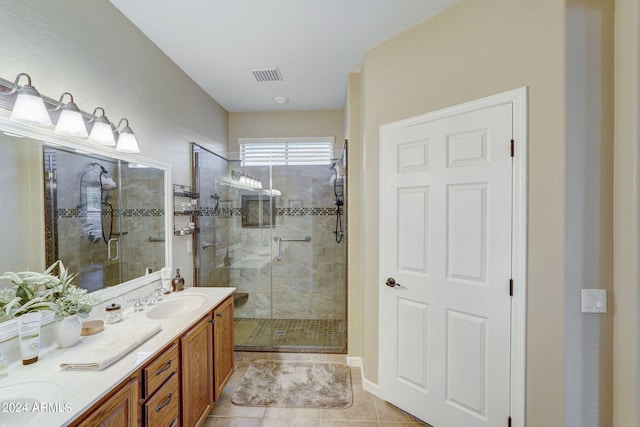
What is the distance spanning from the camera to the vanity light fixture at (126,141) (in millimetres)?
1776

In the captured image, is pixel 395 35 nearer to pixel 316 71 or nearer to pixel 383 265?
pixel 316 71

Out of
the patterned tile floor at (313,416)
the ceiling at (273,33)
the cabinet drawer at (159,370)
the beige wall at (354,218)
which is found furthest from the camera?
the beige wall at (354,218)

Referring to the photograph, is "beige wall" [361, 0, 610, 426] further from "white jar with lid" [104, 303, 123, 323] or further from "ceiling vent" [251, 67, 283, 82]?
"white jar with lid" [104, 303, 123, 323]

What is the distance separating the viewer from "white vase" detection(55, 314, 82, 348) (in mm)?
1287

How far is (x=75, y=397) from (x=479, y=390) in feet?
6.78

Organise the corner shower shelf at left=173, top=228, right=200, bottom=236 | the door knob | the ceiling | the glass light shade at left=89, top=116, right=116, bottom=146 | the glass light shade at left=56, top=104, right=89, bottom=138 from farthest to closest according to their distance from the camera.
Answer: the corner shower shelf at left=173, top=228, right=200, bottom=236
the door knob
the ceiling
the glass light shade at left=89, top=116, right=116, bottom=146
the glass light shade at left=56, top=104, right=89, bottom=138

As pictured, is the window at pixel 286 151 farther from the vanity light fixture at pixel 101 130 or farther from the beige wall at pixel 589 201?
the beige wall at pixel 589 201

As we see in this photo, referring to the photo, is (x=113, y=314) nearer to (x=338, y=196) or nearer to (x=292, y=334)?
(x=292, y=334)

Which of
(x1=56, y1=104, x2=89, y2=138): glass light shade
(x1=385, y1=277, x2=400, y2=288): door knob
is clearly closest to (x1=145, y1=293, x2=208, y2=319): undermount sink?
(x1=56, y1=104, x2=89, y2=138): glass light shade

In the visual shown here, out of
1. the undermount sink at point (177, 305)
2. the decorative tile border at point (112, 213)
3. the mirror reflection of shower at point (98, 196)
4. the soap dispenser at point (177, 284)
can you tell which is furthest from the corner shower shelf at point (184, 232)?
the mirror reflection of shower at point (98, 196)

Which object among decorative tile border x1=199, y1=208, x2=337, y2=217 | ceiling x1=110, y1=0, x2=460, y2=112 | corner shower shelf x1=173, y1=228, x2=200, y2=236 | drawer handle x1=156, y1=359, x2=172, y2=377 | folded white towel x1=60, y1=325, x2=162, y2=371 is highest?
ceiling x1=110, y1=0, x2=460, y2=112

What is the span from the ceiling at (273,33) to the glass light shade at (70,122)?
873 millimetres

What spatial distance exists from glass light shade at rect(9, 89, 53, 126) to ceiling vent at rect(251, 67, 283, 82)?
1.71 meters

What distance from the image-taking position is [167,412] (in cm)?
142
